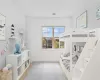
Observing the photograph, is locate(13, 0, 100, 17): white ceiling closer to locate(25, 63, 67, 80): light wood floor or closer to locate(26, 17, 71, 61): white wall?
locate(26, 17, 71, 61): white wall

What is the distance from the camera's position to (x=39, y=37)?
7859 mm

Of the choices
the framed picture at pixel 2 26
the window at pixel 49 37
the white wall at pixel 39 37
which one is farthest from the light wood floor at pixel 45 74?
the window at pixel 49 37

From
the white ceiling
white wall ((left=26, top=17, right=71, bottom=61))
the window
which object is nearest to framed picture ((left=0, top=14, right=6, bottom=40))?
the white ceiling

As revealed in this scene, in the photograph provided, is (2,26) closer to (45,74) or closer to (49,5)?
(49,5)

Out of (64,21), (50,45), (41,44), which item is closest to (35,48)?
(41,44)

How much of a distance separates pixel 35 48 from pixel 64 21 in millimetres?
2400

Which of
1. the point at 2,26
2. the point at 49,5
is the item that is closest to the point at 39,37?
the point at 49,5

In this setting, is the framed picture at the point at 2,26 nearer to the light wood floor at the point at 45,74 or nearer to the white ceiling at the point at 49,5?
the white ceiling at the point at 49,5

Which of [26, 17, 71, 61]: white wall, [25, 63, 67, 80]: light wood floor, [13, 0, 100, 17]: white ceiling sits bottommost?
[25, 63, 67, 80]: light wood floor

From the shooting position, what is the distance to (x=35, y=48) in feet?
25.7

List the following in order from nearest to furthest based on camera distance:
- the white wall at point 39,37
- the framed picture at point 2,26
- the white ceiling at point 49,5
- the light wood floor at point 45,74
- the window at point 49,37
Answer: the framed picture at point 2,26 → the light wood floor at point 45,74 → the white ceiling at point 49,5 → the white wall at point 39,37 → the window at point 49,37

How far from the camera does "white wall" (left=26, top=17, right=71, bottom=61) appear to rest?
7.81 metres

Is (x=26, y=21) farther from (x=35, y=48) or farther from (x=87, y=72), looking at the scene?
(x=87, y=72)

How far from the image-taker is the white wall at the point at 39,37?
25.6ft
